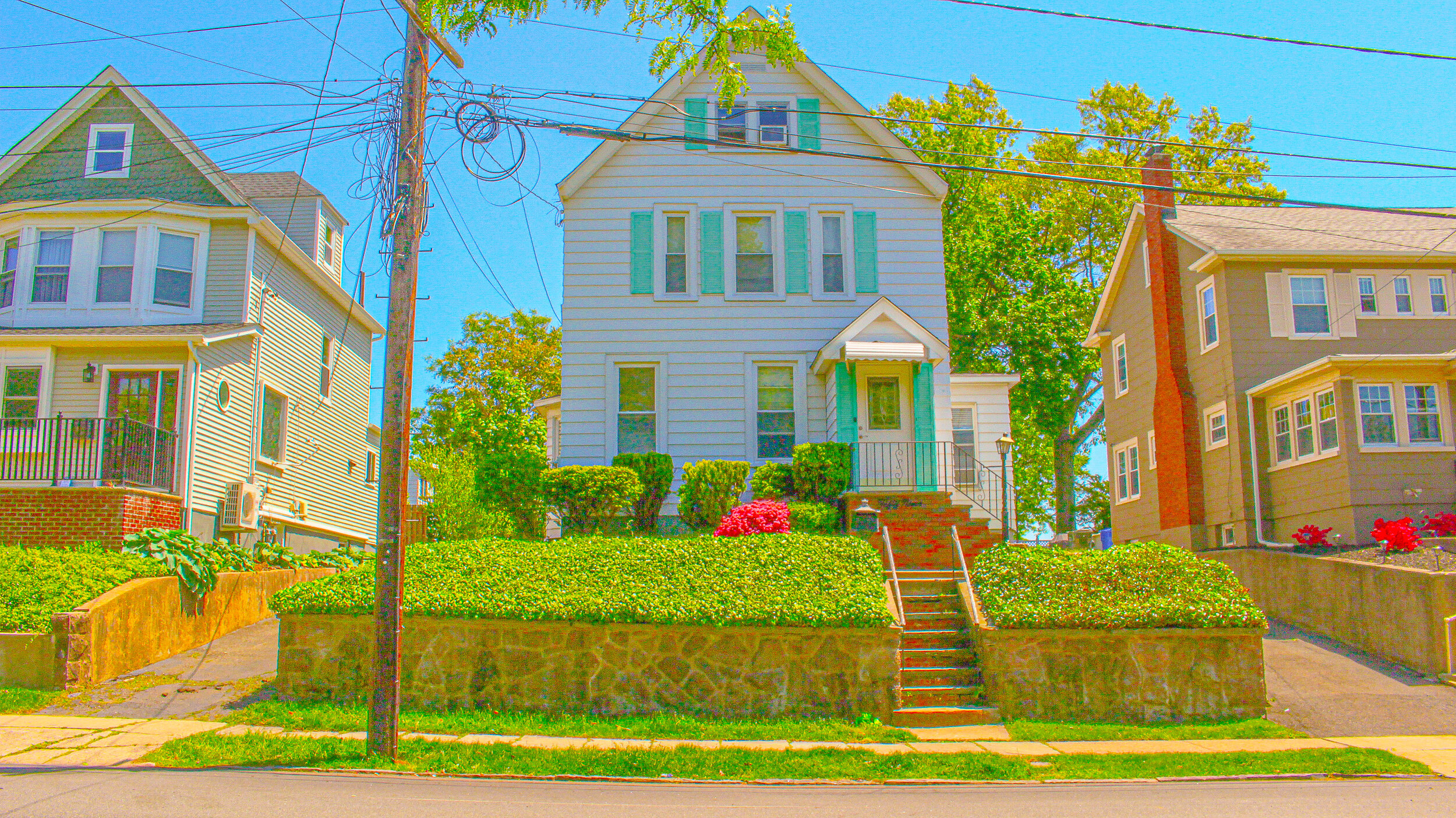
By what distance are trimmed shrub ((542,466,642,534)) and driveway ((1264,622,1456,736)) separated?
896 cm

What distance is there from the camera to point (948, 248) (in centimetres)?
3059

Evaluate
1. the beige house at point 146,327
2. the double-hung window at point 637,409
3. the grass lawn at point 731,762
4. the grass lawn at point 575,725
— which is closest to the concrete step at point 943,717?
the grass lawn at point 575,725

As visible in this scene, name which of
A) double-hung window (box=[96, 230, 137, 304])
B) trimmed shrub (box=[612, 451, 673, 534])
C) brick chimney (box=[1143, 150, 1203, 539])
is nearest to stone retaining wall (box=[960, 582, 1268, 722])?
trimmed shrub (box=[612, 451, 673, 534])

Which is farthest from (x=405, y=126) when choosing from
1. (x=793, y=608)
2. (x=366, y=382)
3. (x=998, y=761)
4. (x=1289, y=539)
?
(x=366, y=382)

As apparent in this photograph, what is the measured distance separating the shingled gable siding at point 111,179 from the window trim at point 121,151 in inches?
1.9

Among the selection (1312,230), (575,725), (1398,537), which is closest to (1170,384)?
(1312,230)

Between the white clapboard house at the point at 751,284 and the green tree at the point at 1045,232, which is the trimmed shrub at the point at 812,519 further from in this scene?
the green tree at the point at 1045,232

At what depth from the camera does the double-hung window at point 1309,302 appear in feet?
68.6

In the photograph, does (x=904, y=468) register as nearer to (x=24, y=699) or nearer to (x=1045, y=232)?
(x=24, y=699)

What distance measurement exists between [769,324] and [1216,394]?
10496 mm

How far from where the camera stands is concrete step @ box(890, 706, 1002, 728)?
1073 centimetres

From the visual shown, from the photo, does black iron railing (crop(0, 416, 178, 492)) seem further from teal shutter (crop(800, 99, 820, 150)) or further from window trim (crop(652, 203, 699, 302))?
teal shutter (crop(800, 99, 820, 150))

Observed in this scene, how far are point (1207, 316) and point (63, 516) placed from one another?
21.7 metres

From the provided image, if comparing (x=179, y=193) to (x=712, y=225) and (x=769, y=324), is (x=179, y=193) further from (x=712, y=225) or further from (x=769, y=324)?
(x=769, y=324)
